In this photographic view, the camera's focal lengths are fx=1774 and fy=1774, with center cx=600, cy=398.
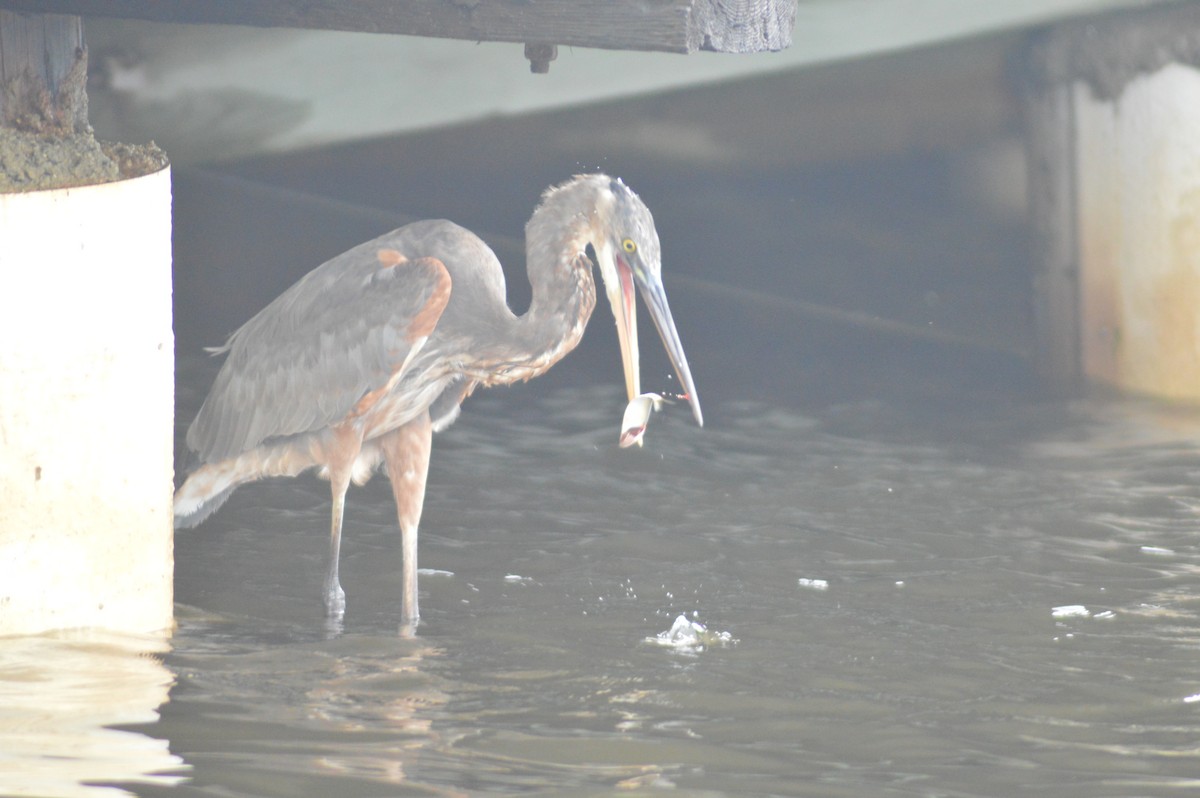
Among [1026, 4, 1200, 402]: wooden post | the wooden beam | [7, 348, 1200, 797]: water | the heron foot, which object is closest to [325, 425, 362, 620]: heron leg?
the heron foot

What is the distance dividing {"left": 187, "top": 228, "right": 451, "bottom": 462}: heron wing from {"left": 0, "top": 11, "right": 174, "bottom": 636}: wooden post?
69 cm

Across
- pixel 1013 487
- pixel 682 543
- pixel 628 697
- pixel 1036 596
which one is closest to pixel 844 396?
pixel 1013 487

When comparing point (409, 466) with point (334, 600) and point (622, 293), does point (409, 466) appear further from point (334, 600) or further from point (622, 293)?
point (622, 293)

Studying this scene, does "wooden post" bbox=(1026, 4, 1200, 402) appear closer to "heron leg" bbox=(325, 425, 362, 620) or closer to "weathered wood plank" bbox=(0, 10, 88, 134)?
"heron leg" bbox=(325, 425, 362, 620)

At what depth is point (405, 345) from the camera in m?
6.23

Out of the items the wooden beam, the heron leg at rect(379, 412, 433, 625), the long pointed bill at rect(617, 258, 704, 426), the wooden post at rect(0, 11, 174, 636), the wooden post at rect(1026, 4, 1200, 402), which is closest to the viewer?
the wooden beam

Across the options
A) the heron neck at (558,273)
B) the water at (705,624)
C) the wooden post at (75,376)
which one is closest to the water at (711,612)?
the water at (705,624)

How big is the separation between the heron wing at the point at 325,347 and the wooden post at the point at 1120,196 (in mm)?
4822

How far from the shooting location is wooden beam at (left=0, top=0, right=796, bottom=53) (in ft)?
16.5

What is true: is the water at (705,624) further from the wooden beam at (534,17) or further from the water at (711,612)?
the wooden beam at (534,17)

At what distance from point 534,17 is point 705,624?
2351 millimetres

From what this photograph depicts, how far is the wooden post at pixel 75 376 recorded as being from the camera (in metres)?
5.39

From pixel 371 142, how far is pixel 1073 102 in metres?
4.25

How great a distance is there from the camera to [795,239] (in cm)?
1270
